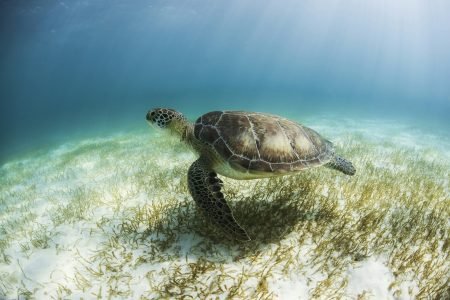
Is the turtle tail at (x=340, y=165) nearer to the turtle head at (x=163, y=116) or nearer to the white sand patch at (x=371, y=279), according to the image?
the white sand patch at (x=371, y=279)

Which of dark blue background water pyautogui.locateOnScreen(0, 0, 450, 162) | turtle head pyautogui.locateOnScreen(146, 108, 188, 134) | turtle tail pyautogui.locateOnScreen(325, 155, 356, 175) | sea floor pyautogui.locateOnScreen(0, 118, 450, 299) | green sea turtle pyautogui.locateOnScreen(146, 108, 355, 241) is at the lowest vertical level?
sea floor pyautogui.locateOnScreen(0, 118, 450, 299)

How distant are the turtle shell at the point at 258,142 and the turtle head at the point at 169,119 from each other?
413 millimetres

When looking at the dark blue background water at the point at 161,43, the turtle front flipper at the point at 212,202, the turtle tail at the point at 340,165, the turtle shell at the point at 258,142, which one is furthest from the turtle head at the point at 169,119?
the dark blue background water at the point at 161,43

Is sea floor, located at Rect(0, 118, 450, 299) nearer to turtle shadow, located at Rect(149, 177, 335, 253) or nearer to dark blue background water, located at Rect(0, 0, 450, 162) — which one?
turtle shadow, located at Rect(149, 177, 335, 253)

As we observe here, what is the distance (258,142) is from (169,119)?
1.83 meters

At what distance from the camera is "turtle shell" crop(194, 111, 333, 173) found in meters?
4.12

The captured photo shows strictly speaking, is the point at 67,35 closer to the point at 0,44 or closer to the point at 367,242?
the point at 0,44

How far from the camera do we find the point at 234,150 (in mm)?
A: 4176

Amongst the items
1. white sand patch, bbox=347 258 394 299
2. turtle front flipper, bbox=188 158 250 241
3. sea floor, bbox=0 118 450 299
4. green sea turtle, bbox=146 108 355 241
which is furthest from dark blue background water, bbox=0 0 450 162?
white sand patch, bbox=347 258 394 299

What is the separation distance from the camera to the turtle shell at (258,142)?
4.12 meters

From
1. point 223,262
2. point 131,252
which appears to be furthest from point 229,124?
point 131,252

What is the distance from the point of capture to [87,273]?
354 centimetres

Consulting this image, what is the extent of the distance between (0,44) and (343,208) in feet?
176

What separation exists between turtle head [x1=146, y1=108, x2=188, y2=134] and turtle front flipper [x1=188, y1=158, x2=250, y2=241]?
116 cm
